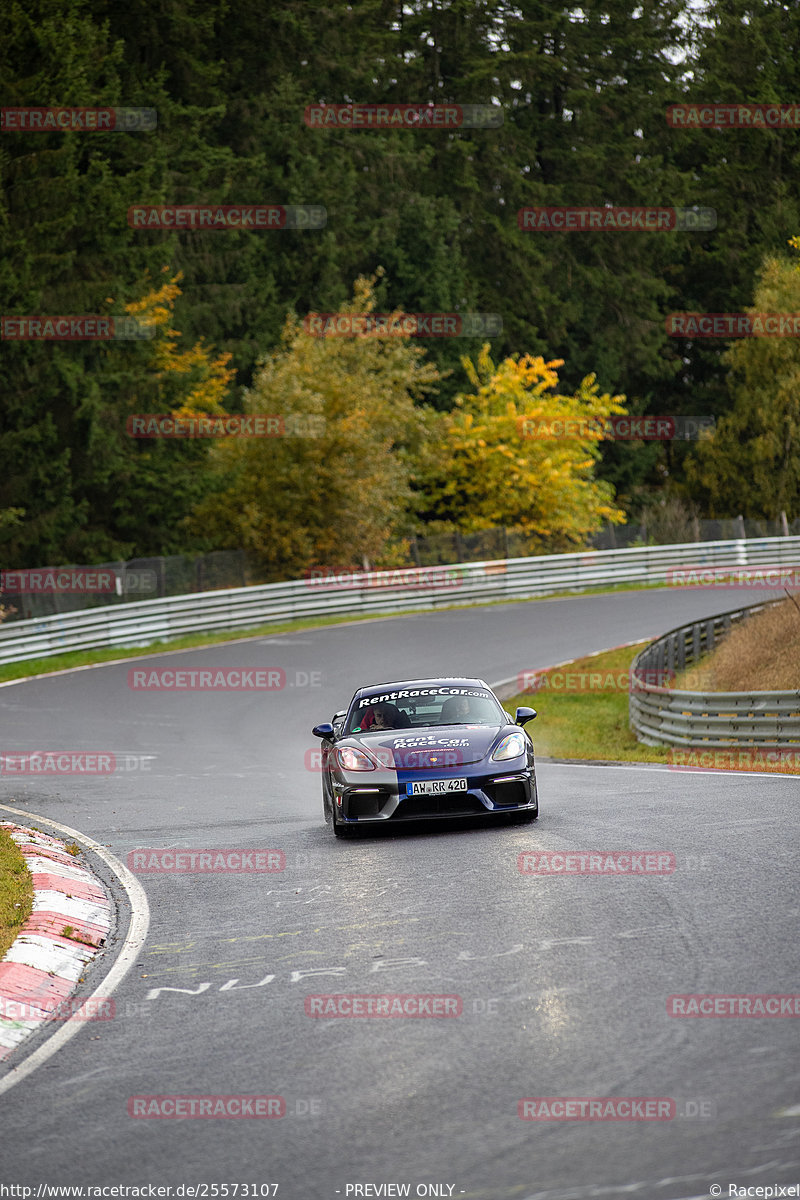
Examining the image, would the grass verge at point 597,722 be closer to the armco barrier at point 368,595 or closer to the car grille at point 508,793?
the car grille at point 508,793

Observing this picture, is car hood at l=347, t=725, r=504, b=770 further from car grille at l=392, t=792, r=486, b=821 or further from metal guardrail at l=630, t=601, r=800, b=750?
metal guardrail at l=630, t=601, r=800, b=750

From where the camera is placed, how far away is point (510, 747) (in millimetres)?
13086

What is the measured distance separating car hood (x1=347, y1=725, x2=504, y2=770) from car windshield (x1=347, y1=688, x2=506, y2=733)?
469 mm

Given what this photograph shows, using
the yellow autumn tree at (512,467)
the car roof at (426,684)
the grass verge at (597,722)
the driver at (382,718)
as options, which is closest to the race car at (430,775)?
the driver at (382,718)

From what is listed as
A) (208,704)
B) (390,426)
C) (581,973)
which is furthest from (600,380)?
(581,973)

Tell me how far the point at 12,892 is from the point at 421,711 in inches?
190

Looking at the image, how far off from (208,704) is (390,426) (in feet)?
75.5

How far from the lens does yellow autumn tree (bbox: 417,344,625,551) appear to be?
5241 cm

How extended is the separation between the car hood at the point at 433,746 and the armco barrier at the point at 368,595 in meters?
21.0

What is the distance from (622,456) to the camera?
225ft

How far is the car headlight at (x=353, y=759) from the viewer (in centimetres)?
1302

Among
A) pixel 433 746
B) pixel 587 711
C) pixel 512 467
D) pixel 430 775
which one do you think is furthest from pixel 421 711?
pixel 512 467

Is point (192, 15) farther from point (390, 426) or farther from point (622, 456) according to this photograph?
point (622, 456)

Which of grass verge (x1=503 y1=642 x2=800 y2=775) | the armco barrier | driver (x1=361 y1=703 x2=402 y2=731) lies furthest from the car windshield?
the armco barrier
